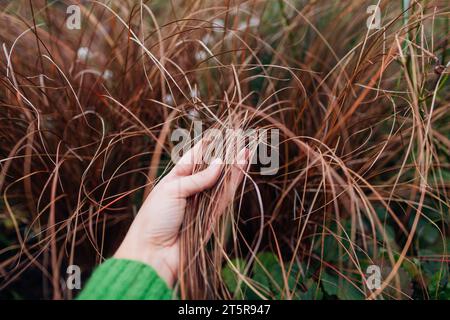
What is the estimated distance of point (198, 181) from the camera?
85 centimetres

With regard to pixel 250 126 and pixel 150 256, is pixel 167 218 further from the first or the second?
pixel 250 126

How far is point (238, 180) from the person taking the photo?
889 mm

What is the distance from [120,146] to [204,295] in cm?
A: 47

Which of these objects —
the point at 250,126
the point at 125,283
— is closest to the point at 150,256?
the point at 125,283

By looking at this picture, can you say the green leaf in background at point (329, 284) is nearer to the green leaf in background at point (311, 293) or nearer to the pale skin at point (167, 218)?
the green leaf in background at point (311, 293)

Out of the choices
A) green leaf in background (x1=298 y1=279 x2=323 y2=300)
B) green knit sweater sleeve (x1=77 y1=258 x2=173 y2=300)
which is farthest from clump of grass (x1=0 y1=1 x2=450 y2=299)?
green knit sweater sleeve (x1=77 y1=258 x2=173 y2=300)

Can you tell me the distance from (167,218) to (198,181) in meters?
0.09

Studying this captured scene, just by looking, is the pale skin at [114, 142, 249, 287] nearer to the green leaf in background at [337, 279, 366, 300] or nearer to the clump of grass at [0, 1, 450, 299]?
the clump of grass at [0, 1, 450, 299]

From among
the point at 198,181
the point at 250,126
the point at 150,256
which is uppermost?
the point at 250,126

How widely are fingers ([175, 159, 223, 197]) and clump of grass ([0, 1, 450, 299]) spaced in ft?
0.18
